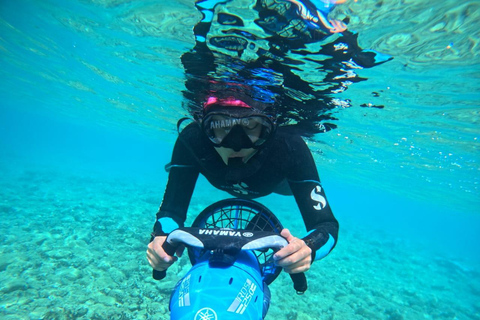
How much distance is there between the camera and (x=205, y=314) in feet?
4.86

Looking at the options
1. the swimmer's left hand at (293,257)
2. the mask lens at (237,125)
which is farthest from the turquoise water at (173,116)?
the swimmer's left hand at (293,257)

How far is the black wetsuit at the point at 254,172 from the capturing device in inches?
126

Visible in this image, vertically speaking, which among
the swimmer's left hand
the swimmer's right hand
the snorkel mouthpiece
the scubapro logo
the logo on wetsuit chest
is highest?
the snorkel mouthpiece

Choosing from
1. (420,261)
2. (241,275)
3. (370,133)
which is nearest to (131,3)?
(241,275)

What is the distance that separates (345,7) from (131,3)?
6.04 m

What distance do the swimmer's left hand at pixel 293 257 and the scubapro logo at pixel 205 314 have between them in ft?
2.29

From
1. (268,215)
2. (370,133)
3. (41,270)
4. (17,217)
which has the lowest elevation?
(17,217)

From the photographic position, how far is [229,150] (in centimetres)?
353

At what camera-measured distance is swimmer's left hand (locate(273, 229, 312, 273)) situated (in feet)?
6.42

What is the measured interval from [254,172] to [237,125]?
766 millimetres

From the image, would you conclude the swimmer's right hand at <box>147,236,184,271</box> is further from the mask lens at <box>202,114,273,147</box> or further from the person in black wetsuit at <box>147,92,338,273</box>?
the mask lens at <box>202,114,273,147</box>

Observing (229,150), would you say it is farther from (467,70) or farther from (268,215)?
(467,70)

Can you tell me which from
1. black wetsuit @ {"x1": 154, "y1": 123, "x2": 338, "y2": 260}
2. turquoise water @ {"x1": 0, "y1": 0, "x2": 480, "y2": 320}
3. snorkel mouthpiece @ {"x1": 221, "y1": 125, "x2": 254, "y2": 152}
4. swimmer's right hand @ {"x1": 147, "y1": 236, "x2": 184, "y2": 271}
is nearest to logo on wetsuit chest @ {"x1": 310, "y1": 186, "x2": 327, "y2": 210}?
black wetsuit @ {"x1": 154, "y1": 123, "x2": 338, "y2": 260}

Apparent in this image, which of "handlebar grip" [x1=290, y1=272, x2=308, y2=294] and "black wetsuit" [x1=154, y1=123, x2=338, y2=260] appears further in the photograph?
"black wetsuit" [x1=154, y1=123, x2=338, y2=260]
